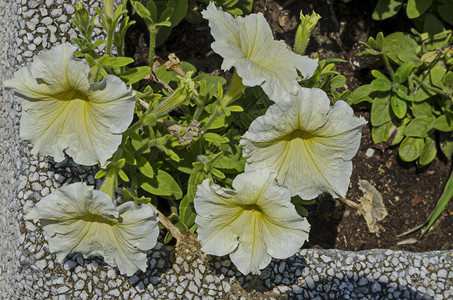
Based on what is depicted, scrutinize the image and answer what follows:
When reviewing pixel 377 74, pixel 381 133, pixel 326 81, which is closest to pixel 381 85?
pixel 377 74

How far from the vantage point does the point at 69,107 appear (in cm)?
212

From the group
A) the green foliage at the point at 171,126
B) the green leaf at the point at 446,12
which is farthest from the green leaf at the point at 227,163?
the green leaf at the point at 446,12

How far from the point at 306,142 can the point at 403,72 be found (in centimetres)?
140

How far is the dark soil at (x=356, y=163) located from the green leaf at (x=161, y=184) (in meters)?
1.05

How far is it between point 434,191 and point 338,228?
0.73m

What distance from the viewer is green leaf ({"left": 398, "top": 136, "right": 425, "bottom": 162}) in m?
3.53

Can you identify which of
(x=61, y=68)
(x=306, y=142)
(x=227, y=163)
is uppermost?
(x=61, y=68)

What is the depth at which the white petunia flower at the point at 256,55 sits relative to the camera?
2.04m

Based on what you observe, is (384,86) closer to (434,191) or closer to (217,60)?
(434,191)

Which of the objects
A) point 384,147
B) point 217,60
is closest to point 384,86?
point 384,147

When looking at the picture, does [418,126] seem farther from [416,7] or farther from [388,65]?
[416,7]

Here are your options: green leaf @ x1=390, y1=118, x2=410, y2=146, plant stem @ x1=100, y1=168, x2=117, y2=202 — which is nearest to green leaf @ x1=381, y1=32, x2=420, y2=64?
green leaf @ x1=390, y1=118, x2=410, y2=146

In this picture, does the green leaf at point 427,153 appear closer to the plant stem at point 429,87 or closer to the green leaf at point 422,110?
the green leaf at point 422,110

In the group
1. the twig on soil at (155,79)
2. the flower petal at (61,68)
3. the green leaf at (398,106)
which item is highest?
the flower petal at (61,68)
